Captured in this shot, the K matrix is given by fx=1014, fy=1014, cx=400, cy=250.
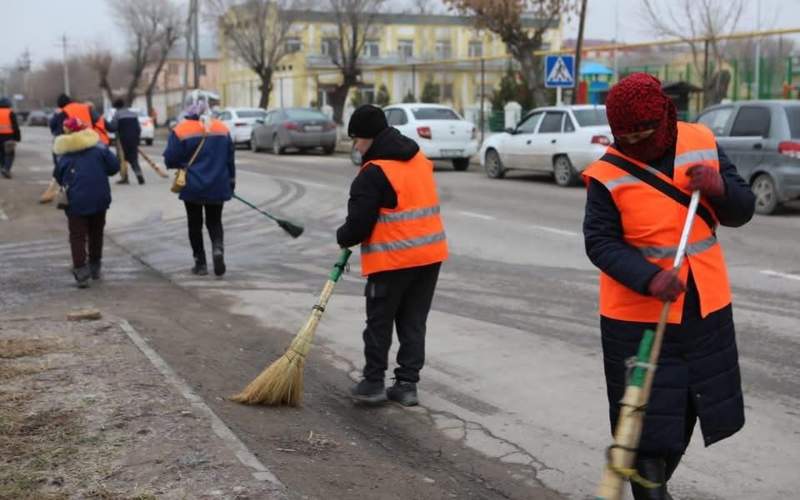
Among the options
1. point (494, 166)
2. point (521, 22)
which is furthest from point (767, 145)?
point (521, 22)

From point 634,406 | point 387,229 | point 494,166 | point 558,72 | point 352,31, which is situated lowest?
point 494,166

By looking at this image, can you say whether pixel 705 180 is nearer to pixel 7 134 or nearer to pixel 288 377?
pixel 288 377

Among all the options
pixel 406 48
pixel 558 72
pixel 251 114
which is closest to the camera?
pixel 558 72

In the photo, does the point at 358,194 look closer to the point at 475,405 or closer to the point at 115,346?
the point at 475,405

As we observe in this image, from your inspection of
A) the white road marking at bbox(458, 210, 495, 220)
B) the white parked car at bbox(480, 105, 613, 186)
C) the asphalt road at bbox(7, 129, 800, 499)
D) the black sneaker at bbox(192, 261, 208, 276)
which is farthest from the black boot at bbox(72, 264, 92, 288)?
the white parked car at bbox(480, 105, 613, 186)

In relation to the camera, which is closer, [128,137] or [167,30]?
[128,137]

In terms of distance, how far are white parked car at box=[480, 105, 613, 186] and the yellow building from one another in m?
16.8

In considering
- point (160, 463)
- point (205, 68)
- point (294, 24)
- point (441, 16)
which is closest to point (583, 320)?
point (160, 463)

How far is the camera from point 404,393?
19.2ft

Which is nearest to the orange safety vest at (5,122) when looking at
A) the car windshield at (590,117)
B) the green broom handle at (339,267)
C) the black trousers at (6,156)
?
the black trousers at (6,156)

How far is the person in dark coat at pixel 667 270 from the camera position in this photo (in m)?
3.41

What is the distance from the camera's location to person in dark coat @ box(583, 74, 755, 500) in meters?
3.41

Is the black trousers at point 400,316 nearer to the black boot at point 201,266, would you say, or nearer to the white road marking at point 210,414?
the white road marking at point 210,414

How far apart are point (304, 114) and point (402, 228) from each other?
26.0m
